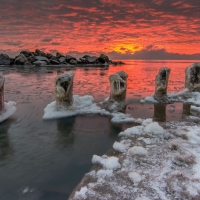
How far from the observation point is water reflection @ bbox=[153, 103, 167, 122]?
23.0ft

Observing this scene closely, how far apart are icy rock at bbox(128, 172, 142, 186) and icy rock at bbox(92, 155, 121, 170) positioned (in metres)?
0.38

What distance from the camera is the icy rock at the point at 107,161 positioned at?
381 centimetres

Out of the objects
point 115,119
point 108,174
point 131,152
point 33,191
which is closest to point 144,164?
point 131,152

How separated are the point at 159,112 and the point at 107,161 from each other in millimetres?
4513

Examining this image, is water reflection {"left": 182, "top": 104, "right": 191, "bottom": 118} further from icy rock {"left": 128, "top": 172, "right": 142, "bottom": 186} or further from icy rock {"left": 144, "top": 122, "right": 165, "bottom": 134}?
icy rock {"left": 128, "top": 172, "right": 142, "bottom": 186}

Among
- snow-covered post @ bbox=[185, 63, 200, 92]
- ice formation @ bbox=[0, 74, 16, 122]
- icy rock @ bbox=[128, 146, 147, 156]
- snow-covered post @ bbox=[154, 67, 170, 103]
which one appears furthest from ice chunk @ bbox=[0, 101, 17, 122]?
snow-covered post @ bbox=[185, 63, 200, 92]

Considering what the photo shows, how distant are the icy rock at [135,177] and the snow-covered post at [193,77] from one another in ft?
29.1

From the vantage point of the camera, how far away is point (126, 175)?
3525mm

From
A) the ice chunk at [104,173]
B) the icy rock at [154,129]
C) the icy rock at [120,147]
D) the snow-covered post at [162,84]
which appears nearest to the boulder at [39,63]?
the snow-covered post at [162,84]

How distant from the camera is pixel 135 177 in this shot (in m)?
3.40

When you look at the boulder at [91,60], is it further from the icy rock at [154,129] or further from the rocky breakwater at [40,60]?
the icy rock at [154,129]

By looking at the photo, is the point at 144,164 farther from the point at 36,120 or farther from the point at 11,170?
the point at 36,120

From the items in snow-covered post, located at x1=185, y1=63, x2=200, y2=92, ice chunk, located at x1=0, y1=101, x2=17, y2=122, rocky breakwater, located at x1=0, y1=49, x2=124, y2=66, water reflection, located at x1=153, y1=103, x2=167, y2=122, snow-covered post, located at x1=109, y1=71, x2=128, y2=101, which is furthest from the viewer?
rocky breakwater, located at x1=0, y1=49, x2=124, y2=66

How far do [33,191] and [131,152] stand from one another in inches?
80.1
